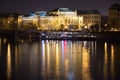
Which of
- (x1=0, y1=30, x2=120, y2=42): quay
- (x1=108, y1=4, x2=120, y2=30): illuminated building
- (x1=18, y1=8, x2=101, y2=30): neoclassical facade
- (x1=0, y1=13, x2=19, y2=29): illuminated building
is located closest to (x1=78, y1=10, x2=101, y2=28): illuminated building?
(x1=18, y1=8, x2=101, y2=30): neoclassical facade

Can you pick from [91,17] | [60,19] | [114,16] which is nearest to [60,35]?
[114,16]

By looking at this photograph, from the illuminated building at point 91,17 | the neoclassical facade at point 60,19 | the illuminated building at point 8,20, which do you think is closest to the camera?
the illuminated building at point 8,20

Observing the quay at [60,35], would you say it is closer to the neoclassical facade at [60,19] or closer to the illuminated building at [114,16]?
the illuminated building at [114,16]

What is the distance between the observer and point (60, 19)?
114m

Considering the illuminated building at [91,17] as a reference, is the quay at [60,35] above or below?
below

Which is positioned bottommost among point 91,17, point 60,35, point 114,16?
point 60,35

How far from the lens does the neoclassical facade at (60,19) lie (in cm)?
11044

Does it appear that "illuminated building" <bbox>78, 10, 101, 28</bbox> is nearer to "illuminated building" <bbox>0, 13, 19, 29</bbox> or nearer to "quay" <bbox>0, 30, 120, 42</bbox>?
"illuminated building" <bbox>0, 13, 19, 29</bbox>

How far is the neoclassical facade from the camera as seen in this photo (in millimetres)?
110438

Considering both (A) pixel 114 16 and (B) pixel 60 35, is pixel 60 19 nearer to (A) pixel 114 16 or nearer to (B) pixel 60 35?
(A) pixel 114 16

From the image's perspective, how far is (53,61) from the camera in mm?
36500

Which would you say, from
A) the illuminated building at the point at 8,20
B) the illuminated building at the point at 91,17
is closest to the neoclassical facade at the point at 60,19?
the illuminated building at the point at 91,17

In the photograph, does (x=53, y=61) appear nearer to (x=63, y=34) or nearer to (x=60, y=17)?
(x=63, y=34)

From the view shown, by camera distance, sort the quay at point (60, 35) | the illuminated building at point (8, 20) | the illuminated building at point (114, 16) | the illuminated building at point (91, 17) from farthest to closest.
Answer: the illuminated building at point (91, 17) < the illuminated building at point (8, 20) < the illuminated building at point (114, 16) < the quay at point (60, 35)
